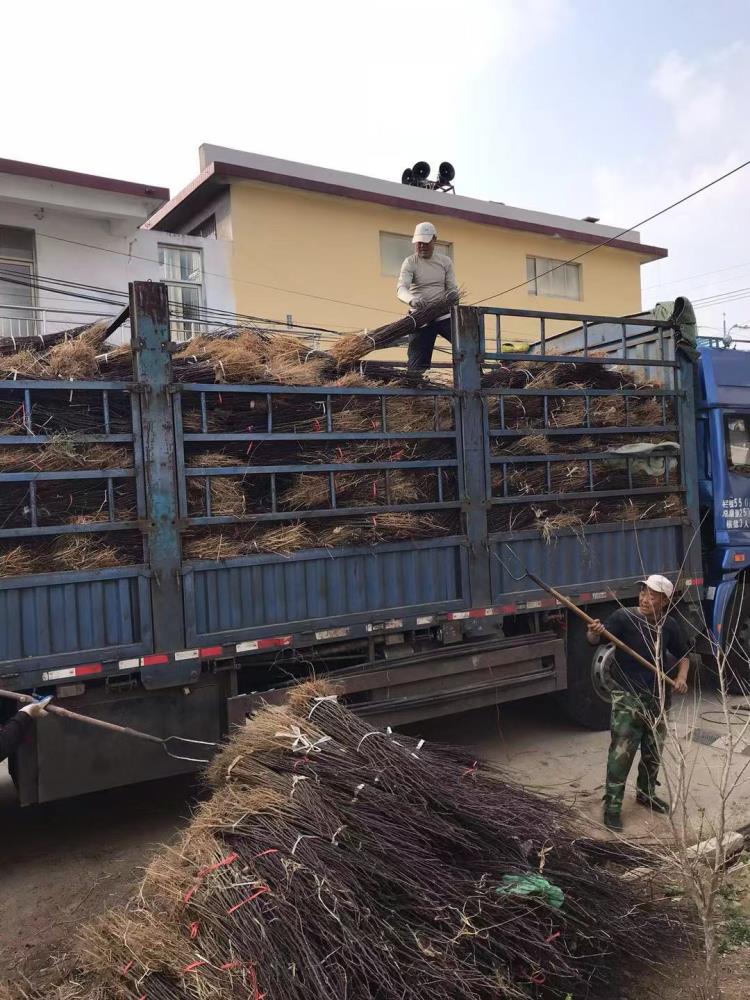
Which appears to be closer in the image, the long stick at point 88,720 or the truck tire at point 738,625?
the long stick at point 88,720

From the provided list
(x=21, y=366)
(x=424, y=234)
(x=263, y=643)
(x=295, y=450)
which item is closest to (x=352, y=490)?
(x=295, y=450)

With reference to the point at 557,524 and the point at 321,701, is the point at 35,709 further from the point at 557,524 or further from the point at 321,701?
the point at 557,524

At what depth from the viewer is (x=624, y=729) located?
15.1ft

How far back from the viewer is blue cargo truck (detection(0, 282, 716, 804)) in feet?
13.8

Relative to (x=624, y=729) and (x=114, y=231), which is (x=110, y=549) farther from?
(x=114, y=231)

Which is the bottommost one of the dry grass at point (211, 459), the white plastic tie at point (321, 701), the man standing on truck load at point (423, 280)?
the white plastic tie at point (321, 701)

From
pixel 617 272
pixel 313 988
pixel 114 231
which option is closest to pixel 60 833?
pixel 313 988

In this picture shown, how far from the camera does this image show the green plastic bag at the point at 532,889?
281cm

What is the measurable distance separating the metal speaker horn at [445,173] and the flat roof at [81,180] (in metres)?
7.68

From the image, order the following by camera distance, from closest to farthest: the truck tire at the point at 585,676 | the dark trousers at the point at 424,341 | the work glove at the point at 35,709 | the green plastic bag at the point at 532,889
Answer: the green plastic bag at the point at 532,889
the work glove at the point at 35,709
the dark trousers at the point at 424,341
the truck tire at the point at 585,676

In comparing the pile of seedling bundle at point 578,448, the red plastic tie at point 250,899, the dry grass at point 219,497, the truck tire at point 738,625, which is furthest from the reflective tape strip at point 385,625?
the truck tire at point 738,625

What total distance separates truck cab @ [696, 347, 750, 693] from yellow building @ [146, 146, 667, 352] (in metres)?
7.02

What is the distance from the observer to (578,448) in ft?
20.0

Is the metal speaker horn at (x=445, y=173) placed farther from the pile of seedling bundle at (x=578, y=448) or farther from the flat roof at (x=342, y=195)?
the pile of seedling bundle at (x=578, y=448)
